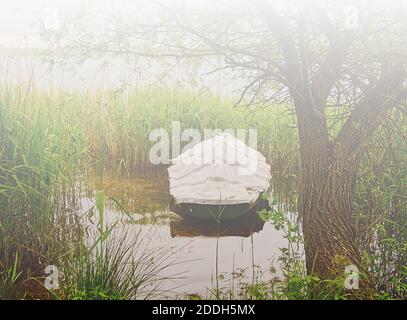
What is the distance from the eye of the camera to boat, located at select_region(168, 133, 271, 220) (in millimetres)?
4438

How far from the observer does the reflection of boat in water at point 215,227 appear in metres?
4.36

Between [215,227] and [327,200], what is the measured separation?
142 cm

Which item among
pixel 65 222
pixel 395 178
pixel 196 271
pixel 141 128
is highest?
pixel 141 128

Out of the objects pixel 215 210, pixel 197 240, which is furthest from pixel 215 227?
pixel 197 240

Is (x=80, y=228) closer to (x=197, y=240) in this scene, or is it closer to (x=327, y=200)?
(x=197, y=240)

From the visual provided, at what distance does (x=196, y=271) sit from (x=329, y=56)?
1.65 m

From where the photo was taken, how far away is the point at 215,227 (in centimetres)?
443

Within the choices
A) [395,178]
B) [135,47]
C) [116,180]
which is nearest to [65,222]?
[135,47]

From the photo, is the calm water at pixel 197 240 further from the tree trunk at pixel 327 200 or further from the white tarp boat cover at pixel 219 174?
the tree trunk at pixel 327 200

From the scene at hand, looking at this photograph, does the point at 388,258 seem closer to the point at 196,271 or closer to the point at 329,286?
the point at 329,286

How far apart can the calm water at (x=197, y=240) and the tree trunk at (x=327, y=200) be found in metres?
0.49

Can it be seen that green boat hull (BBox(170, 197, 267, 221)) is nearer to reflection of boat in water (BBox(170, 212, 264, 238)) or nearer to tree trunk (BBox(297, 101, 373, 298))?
reflection of boat in water (BBox(170, 212, 264, 238))

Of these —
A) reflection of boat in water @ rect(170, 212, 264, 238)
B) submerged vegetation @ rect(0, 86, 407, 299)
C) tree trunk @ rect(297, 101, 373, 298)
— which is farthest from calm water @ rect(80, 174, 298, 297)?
tree trunk @ rect(297, 101, 373, 298)

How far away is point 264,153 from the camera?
582 centimetres
